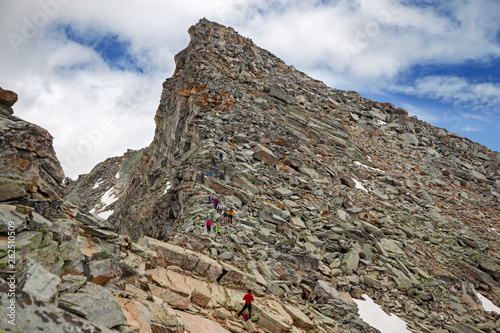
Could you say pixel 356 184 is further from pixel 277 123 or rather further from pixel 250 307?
pixel 250 307

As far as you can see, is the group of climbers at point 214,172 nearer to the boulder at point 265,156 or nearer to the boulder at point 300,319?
the boulder at point 265,156

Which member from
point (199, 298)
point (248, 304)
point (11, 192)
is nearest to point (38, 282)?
point (11, 192)

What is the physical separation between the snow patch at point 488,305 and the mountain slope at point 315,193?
1049 mm

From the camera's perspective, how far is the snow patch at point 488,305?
21769 millimetres

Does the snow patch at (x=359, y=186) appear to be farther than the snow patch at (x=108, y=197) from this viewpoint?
No

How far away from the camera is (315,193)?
2761 centimetres

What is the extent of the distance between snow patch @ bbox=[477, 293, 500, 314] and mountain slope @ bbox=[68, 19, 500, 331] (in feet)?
3.44

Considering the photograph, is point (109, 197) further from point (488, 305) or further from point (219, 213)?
point (488, 305)

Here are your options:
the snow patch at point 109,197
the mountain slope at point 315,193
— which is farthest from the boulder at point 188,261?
the snow patch at point 109,197

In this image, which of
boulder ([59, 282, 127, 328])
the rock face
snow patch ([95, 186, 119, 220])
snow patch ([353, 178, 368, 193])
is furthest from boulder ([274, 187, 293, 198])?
snow patch ([95, 186, 119, 220])

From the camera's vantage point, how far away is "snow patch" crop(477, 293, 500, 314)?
21.8 meters

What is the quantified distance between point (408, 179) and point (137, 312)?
131 ft

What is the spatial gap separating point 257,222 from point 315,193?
840 centimetres

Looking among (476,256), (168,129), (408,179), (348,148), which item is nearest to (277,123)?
(348,148)
